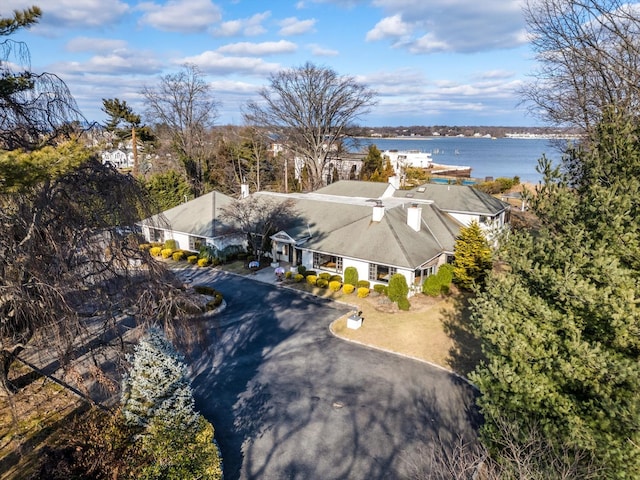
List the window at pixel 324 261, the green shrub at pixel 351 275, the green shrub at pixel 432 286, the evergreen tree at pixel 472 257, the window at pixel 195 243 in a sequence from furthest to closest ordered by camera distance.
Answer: the window at pixel 195 243
the window at pixel 324 261
the green shrub at pixel 351 275
the evergreen tree at pixel 472 257
the green shrub at pixel 432 286

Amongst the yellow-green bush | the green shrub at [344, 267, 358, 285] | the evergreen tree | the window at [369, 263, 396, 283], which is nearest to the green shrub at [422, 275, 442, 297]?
the evergreen tree

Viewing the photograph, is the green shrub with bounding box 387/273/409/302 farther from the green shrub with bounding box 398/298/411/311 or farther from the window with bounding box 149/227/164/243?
the window with bounding box 149/227/164/243

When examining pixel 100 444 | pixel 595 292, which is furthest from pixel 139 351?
pixel 595 292

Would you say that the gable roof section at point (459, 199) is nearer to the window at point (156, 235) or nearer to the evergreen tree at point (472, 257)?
the evergreen tree at point (472, 257)

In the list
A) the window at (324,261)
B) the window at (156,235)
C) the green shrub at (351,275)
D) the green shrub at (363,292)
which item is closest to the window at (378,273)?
the green shrub at (351,275)

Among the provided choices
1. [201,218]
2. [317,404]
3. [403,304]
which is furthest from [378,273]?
[201,218]

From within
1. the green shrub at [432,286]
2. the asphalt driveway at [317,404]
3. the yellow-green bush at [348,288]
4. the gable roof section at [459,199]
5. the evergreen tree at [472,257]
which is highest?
the gable roof section at [459,199]
